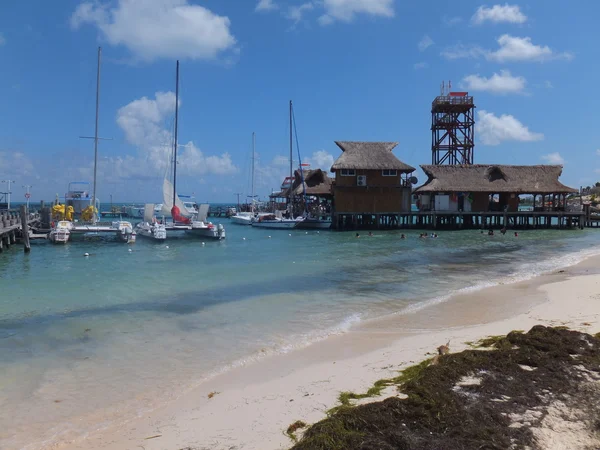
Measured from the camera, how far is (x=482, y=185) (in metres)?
43.0

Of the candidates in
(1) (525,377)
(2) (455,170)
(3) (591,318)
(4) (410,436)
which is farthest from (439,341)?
(2) (455,170)

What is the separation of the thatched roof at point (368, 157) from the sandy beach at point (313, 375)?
29.5 metres

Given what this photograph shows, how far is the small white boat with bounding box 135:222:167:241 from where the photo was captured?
3051 centimetres

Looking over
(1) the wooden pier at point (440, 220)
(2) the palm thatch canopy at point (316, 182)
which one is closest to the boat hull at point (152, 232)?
(1) the wooden pier at point (440, 220)

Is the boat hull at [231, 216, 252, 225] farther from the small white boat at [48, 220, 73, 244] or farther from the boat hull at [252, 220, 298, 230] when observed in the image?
the small white boat at [48, 220, 73, 244]

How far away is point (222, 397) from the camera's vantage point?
6016mm

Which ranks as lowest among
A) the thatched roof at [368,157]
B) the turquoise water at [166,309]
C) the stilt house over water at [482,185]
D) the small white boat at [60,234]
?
the turquoise water at [166,309]

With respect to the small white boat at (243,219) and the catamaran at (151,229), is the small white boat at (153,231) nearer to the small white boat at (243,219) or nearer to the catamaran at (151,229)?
the catamaran at (151,229)

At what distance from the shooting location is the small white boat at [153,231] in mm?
30508

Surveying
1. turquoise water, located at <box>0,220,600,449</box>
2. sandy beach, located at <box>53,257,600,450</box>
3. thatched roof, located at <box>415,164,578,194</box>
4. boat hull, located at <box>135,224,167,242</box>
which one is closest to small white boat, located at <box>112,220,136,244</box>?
boat hull, located at <box>135,224,167,242</box>

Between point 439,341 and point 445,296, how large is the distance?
530 cm

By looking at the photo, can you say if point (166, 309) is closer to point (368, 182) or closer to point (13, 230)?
point (13, 230)

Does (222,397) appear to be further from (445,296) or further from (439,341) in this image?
(445,296)

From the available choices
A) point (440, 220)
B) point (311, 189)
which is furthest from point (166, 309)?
point (440, 220)
